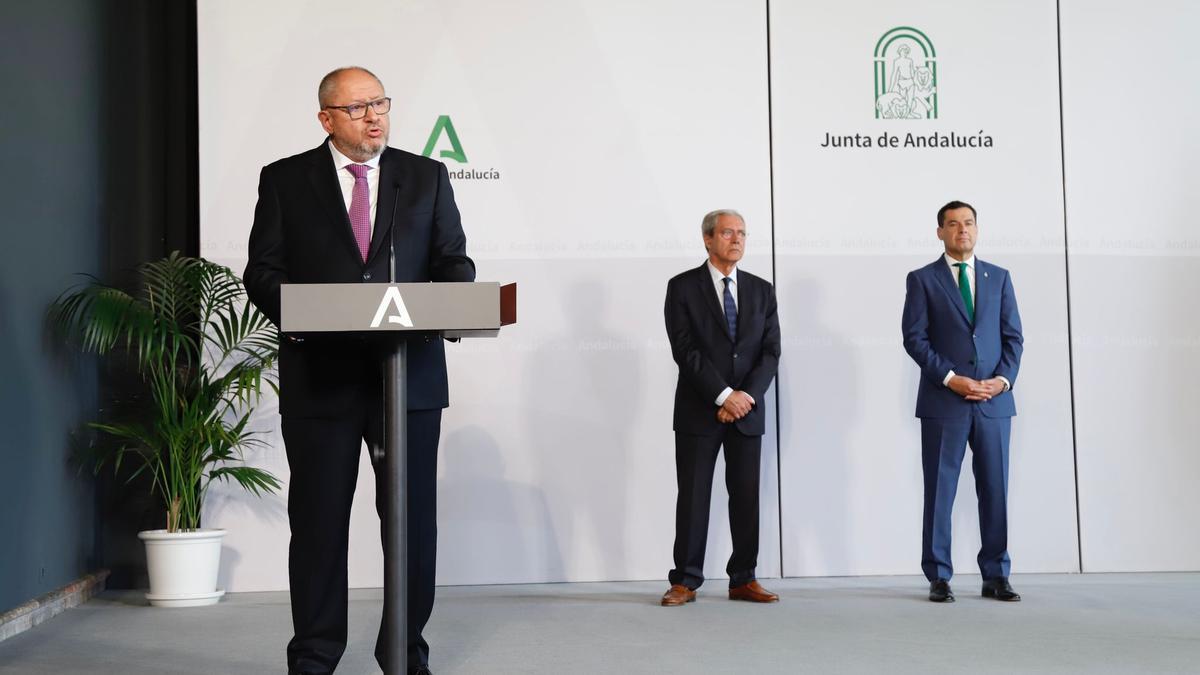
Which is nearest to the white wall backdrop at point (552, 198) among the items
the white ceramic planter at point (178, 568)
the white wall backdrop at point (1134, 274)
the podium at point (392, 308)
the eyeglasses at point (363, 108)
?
the white ceramic planter at point (178, 568)

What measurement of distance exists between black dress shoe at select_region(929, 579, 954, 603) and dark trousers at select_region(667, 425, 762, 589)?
2.49ft

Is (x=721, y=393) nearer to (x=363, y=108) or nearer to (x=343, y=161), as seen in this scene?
(x=343, y=161)

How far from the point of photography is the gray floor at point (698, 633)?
3734 mm

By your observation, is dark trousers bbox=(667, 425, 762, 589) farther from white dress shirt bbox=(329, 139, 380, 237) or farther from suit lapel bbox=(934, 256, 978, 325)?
white dress shirt bbox=(329, 139, 380, 237)

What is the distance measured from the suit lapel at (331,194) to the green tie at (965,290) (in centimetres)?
305

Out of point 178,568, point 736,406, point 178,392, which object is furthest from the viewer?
point 178,392

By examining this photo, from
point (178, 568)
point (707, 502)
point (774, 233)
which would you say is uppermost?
point (774, 233)

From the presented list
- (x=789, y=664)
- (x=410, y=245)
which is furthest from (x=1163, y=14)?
(x=410, y=245)

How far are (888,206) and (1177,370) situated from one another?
173 centimetres

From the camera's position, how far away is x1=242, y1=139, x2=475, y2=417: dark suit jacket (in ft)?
10.4

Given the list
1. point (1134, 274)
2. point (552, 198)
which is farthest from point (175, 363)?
Answer: point (1134, 274)

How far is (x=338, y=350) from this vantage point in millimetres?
3170

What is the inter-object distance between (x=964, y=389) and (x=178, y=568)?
11.4 feet

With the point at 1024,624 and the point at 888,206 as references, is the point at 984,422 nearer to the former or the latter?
the point at 1024,624
